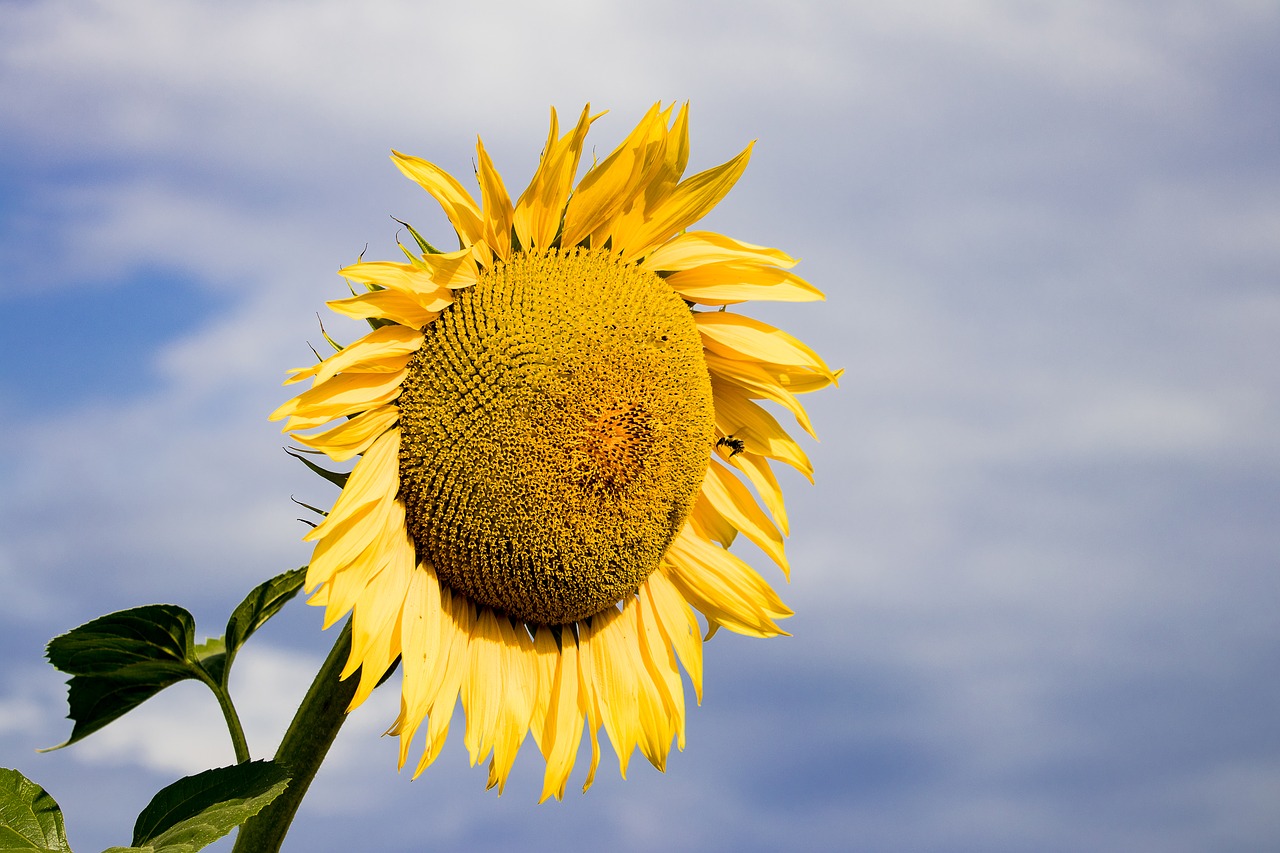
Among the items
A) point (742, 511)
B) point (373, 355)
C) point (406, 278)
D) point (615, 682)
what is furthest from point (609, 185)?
point (615, 682)

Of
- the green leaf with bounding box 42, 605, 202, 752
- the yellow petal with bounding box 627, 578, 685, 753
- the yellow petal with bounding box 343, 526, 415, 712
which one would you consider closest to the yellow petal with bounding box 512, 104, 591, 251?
the yellow petal with bounding box 343, 526, 415, 712

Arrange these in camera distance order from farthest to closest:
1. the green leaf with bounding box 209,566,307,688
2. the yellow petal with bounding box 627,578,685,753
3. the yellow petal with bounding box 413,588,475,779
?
the yellow petal with bounding box 627,578,685,753
the green leaf with bounding box 209,566,307,688
the yellow petal with bounding box 413,588,475,779

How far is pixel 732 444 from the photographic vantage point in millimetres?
4949

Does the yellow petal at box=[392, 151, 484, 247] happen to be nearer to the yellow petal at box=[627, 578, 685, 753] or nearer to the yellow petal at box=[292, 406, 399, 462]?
the yellow petal at box=[292, 406, 399, 462]

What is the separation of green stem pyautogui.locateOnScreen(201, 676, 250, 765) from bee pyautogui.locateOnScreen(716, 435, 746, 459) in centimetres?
212

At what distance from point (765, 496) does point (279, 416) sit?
211 centimetres

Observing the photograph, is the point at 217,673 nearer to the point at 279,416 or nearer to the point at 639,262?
the point at 279,416

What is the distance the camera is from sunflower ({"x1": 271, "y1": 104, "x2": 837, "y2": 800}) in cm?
404

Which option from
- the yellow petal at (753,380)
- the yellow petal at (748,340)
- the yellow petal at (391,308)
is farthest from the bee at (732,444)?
the yellow petal at (391,308)

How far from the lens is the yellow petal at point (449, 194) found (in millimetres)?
3988

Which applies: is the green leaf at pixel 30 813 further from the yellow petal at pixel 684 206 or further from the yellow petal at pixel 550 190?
the yellow petal at pixel 684 206

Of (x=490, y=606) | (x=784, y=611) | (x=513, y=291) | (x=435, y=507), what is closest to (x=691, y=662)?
(x=784, y=611)

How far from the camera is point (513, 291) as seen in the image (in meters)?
4.18

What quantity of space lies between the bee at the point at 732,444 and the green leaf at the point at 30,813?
271cm
